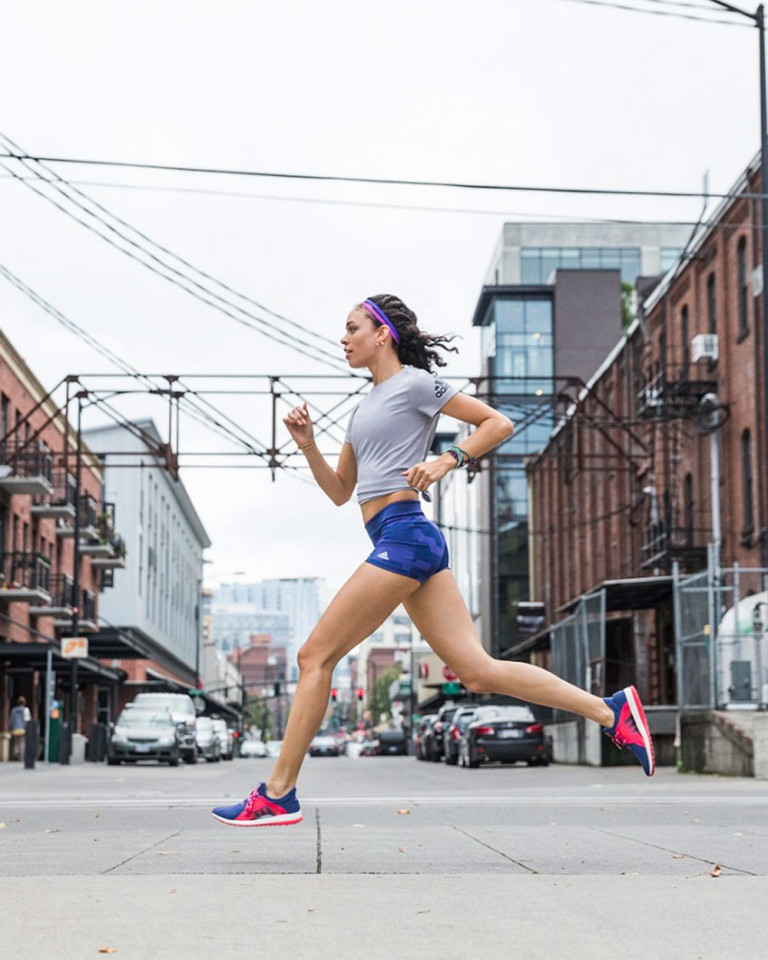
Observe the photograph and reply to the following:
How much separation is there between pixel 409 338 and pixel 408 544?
3.51 feet

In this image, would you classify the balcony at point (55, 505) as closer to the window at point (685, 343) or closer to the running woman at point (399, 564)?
the window at point (685, 343)

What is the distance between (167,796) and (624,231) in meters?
77.4

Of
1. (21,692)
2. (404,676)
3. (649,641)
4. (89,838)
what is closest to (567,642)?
(649,641)

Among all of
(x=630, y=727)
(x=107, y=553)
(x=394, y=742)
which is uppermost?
(x=107, y=553)

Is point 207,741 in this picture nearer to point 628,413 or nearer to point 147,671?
point 628,413

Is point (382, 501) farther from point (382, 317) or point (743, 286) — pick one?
point (743, 286)

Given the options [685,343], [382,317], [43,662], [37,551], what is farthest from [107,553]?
[382,317]

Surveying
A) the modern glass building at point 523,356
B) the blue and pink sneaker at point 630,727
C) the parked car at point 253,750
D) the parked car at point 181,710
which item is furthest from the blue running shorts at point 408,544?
the parked car at point 253,750

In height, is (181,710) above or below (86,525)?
below

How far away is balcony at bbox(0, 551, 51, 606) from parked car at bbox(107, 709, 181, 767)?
25.7 ft

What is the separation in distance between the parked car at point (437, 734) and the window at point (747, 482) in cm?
1115

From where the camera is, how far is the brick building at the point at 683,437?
105 feet

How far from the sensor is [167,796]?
51.4 feet

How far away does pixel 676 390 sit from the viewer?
34.6m
